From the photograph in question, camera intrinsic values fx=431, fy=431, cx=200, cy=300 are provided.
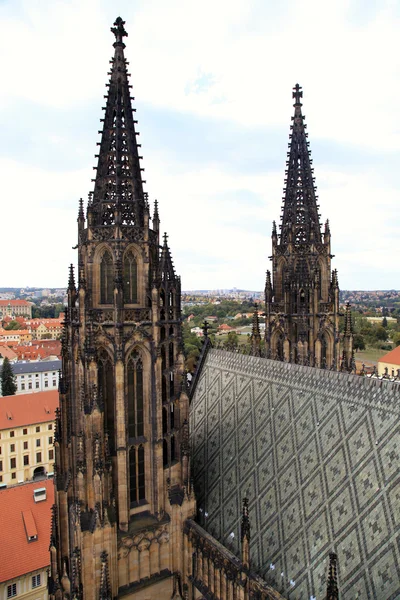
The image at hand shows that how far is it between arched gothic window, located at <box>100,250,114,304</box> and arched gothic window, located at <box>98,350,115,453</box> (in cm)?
184

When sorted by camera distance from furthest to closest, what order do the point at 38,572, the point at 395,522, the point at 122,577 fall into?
the point at 38,572
the point at 122,577
the point at 395,522

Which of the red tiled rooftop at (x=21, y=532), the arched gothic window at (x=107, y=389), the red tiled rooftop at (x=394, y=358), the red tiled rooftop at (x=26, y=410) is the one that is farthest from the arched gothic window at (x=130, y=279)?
the red tiled rooftop at (x=394, y=358)

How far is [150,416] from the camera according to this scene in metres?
15.1

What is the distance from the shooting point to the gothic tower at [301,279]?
2678 centimetres

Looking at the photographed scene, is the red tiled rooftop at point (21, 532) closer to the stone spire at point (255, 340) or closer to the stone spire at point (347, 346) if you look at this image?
the stone spire at point (255, 340)

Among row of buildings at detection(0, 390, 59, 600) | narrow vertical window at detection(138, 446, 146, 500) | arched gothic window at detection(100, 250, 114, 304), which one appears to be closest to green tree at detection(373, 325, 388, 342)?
row of buildings at detection(0, 390, 59, 600)

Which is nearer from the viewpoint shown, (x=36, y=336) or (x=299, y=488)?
(x=299, y=488)

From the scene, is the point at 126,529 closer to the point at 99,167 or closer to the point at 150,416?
the point at 150,416

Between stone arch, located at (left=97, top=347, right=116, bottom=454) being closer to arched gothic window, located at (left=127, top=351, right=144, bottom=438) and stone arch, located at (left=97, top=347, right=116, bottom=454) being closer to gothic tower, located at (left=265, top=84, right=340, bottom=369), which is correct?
arched gothic window, located at (left=127, top=351, right=144, bottom=438)

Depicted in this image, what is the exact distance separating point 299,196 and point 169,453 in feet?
61.9

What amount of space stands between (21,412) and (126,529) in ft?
129

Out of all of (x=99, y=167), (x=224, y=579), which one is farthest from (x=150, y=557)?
(x=99, y=167)

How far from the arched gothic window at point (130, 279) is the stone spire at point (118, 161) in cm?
125

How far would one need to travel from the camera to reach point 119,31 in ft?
51.8
